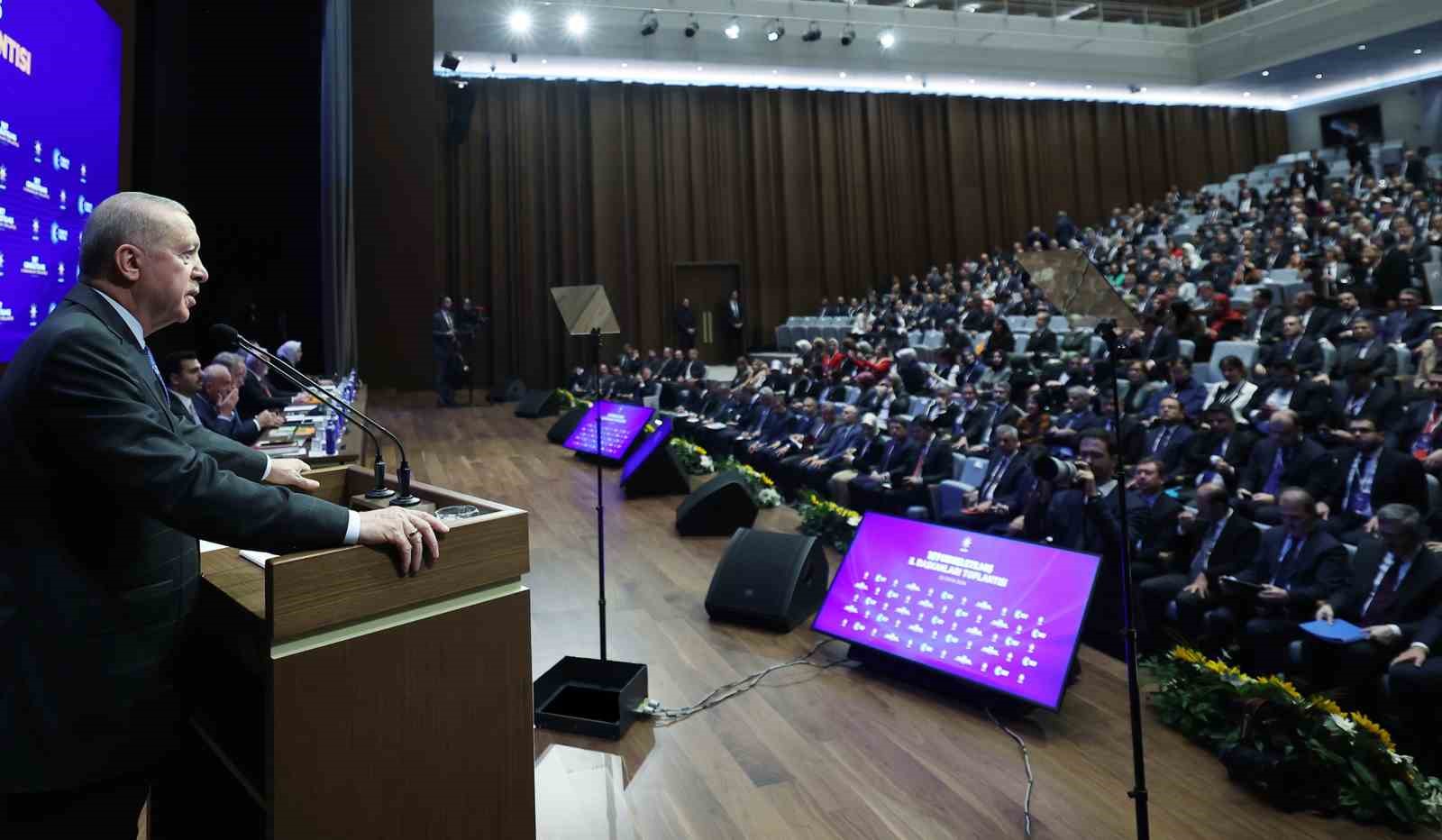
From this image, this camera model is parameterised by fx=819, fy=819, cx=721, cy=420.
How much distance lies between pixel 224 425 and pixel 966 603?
3472mm

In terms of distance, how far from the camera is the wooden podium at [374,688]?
3.76 feet


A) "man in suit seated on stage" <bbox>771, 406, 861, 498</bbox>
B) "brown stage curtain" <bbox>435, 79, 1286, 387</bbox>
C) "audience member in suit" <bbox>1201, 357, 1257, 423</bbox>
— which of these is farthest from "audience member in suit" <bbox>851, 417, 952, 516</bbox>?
"brown stage curtain" <bbox>435, 79, 1286, 387</bbox>

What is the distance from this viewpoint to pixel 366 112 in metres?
9.59

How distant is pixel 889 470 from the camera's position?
20.7ft

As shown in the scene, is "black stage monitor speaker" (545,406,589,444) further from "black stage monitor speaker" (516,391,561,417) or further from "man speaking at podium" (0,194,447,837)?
"man speaking at podium" (0,194,447,837)

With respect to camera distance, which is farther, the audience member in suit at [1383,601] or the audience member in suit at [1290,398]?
the audience member in suit at [1290,398]

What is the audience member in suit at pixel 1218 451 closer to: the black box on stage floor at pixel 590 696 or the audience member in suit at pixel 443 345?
the black box on stage floor at pixel 590 696

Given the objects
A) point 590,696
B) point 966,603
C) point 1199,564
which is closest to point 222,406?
point 590,696

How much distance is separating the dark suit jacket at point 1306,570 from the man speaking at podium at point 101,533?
3.75 m

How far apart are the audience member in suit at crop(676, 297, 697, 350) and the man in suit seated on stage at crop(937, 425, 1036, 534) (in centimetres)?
911

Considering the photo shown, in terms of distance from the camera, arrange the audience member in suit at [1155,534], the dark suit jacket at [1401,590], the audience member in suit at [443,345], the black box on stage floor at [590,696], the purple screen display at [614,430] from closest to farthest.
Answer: the black box on stage floor at [590,696] → the dark suit jacket at [1401,590] → the audience member in suit at [1155,534] → the purple screen display at [614,430] → the audience member in suit at [443,345]

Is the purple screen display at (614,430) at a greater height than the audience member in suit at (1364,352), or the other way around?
the audience member in suit at (1364,352)

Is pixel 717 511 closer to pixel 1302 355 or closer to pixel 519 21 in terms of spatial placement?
pixel 1302 355

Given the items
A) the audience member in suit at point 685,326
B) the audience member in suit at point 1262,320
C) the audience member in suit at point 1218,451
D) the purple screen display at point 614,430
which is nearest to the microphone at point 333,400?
the audience member in suit at point 1218,451
